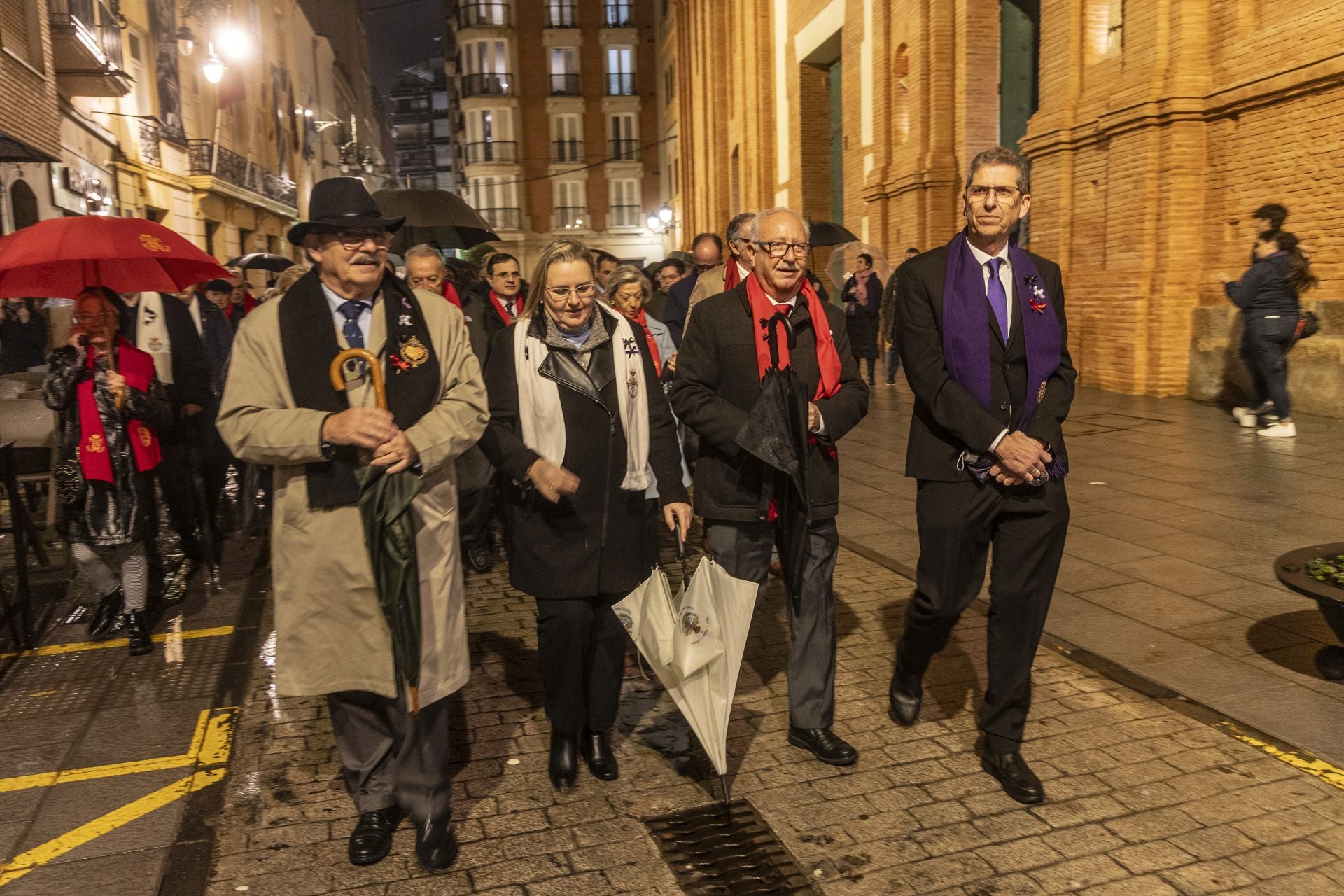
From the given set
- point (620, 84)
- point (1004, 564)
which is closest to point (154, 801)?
point (1004, 564)

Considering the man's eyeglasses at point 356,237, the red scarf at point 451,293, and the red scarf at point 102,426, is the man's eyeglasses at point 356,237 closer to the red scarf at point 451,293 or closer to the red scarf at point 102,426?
the red scarf at point 102,426

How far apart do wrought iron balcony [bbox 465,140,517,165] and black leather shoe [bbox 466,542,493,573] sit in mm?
49833

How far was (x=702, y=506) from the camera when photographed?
13.3 feet

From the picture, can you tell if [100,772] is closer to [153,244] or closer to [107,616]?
[107,616]

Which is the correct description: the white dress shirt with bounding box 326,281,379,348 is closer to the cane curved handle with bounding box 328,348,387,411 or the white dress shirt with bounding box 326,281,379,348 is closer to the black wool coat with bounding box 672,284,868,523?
the cane curved handle with bounding box 328,348,387,411

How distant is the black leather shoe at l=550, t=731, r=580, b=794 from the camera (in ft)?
12.8

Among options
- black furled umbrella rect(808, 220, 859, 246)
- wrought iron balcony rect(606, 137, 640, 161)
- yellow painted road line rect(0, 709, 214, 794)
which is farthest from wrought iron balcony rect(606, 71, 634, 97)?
yellow painted road line rect(0, 709, 214, 794)

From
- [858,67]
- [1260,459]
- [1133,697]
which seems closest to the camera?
[1133,697]

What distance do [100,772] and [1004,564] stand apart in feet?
11.6

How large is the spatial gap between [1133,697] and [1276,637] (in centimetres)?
105

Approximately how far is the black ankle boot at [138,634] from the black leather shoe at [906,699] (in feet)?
12.6

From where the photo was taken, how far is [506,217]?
176 feet

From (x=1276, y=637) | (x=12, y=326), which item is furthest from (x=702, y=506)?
(x=12, y=326)

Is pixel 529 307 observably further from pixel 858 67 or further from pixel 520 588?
pixel 858 67
